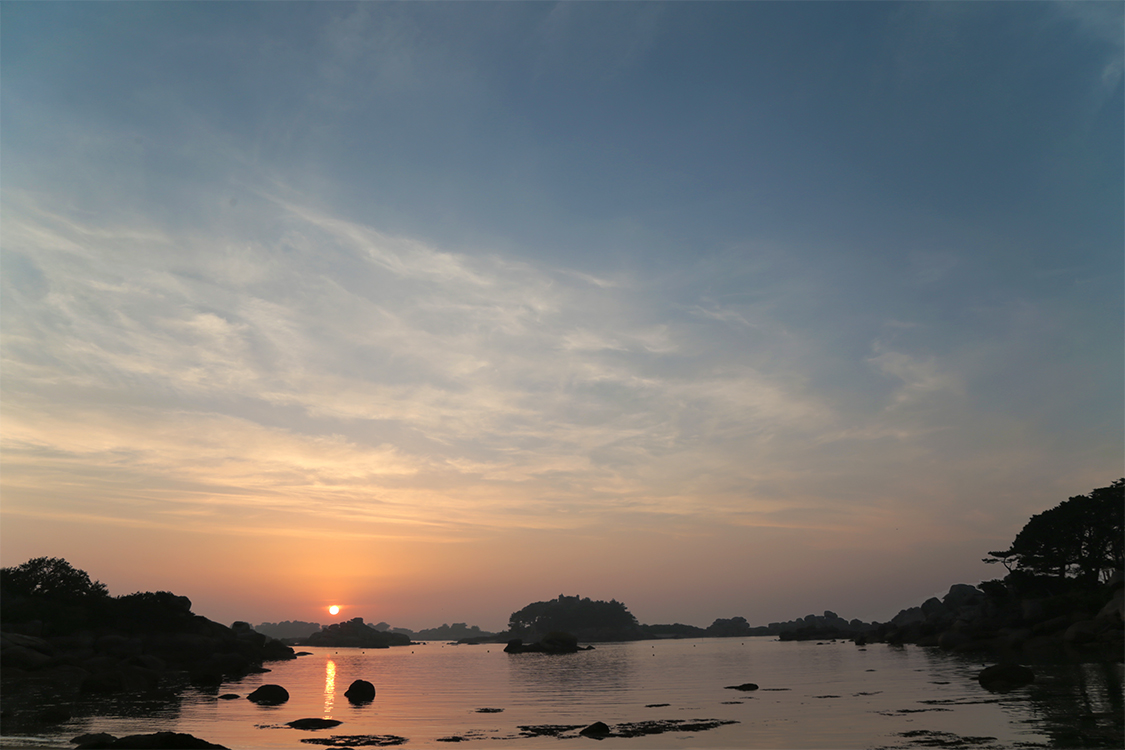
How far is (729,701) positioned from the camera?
153 ft

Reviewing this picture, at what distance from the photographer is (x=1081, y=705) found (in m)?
31.0

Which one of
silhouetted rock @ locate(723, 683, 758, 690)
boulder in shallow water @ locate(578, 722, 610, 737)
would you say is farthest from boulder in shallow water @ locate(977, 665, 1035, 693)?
boulder in shallow water @ locate(578, 722, 610, 737)

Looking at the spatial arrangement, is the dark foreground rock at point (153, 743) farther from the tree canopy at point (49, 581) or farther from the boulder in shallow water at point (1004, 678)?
the tree canopy at point (49, 581)

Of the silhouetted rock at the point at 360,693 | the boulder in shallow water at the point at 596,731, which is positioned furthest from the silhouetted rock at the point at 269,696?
the boulder in shallow water at the point at 596,731

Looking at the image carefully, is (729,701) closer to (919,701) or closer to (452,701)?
(919,701)

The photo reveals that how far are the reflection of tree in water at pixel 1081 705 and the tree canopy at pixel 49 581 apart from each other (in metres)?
95.7

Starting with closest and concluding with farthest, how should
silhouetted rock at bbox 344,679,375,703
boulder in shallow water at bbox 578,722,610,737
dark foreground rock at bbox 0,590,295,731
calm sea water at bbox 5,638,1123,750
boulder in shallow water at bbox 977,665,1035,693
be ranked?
calm sea water at bbox 5,638,1123,750 < boulder in shallow water at bbox 578,722,610,737 < boulder in shallow water at bbox 977,665,1035,693 < dark foreground rock at bbox 0,590,295,731 < silhouetted rock at bbox 344,679,375,703

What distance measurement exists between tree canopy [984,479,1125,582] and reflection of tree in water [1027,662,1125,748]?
51.8 m

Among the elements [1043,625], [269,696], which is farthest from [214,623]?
[1043,625]

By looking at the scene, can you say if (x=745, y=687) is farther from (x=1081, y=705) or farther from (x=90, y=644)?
(x=90, y=644)

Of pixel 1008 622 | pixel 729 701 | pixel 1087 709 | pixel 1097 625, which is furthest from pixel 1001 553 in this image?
pixel 1087 709

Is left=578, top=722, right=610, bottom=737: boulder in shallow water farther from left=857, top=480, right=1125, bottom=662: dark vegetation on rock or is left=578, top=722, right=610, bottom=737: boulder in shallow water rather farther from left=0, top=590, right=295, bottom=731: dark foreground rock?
left=857, top=480, right=1125, bottom=662: dark vegetation on rock

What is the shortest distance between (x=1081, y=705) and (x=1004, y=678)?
13005mm

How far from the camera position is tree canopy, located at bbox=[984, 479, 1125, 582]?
88000 millimetres
